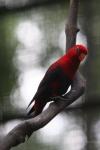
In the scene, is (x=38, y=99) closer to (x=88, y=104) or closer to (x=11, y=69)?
(x=88, y=104)

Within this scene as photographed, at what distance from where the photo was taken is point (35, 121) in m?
1.65

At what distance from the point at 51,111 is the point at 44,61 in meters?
0.92

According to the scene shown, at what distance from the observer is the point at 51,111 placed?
1.72 meters

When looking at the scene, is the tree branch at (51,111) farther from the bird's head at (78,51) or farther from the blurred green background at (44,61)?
the blurred green background at (44,61)

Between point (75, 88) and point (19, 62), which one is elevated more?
point (19, 62)

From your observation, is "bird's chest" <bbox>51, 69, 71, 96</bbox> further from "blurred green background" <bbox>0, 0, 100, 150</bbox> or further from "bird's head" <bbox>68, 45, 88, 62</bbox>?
"blurred green background" <bbox>0, 0, 100, 150</bbox>

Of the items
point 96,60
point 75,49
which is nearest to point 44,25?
point 96,60

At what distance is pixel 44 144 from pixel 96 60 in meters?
0.41

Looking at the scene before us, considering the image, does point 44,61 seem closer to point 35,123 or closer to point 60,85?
point 60,85

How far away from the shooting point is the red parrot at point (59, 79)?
77.7 inches

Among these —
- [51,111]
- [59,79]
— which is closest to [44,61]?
[59,79]

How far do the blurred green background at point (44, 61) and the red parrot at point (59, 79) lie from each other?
0.44 meters

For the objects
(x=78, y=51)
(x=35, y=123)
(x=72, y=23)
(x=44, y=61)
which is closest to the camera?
(x=35, y=123)

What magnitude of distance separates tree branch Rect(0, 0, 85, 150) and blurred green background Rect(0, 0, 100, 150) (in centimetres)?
62
